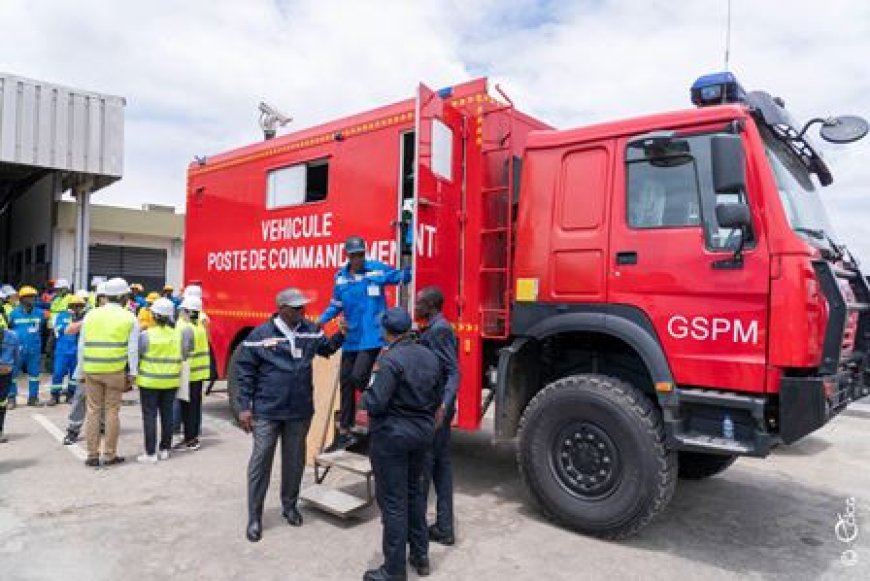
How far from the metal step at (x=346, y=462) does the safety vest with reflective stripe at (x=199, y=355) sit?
2.29 metres

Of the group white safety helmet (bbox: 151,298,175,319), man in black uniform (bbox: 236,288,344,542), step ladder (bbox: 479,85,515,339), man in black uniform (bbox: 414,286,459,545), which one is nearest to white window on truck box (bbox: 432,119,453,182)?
step ladder (bbox: 479,85,515,339)

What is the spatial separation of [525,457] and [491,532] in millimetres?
568

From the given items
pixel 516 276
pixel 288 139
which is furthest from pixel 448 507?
pixel 288 139

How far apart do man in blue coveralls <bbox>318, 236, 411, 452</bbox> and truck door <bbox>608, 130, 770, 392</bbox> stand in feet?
5.85

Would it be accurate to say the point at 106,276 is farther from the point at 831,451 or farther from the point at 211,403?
the point at 831,451

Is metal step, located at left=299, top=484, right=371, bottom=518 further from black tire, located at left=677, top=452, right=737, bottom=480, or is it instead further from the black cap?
black tire, located at left=677, top=452, right=737, bottom=480

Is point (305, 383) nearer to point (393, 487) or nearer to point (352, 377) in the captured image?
point (352, 377)

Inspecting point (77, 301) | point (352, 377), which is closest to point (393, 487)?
point (352, 377)

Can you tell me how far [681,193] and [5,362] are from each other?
642 centimetres

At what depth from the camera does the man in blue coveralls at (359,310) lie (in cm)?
522

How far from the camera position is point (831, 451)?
773cm

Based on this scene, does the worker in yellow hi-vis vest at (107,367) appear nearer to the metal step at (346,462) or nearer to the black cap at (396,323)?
the metal step at (346,462)

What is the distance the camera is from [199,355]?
6.91 metres

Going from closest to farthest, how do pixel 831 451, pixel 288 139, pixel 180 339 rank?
pixel 180 339
pixel 288 139
pixel 831 451
